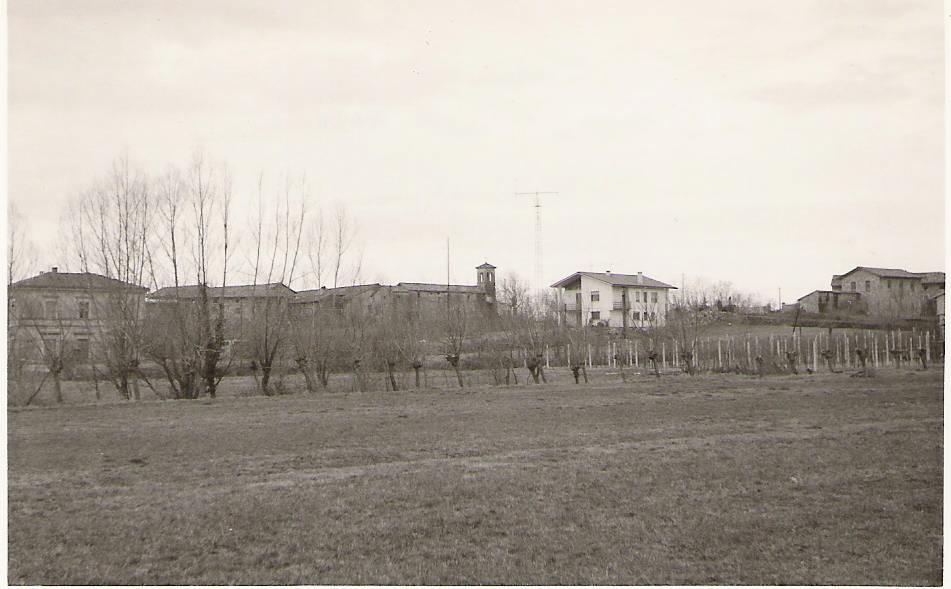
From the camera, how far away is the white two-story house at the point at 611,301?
82.4ft

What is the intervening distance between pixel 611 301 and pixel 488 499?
2341 cm

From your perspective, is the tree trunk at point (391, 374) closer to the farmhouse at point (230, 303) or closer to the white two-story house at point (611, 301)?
the farmhouse at point (230, 303)

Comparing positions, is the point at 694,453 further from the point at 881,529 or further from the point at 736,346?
the point at 736,346

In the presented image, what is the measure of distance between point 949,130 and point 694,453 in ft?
13.2

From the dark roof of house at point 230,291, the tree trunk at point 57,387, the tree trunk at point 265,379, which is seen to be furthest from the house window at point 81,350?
the tree trunk at point 265,379

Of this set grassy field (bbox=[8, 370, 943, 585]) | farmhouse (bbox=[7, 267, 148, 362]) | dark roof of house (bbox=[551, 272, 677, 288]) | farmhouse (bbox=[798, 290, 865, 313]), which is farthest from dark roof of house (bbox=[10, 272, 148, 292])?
farmhouse (bbox=[798, 290, 865, 313])

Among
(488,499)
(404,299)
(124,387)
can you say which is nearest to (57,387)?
(124,387)

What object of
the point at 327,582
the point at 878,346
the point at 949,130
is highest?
the point at 949,130

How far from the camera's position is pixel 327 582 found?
5.25 metres

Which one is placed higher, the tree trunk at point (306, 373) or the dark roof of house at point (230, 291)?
the dark roof of house at point (230, 291)

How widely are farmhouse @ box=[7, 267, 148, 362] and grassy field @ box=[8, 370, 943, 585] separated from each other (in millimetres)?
3593

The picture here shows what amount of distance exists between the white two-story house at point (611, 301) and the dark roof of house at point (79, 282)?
12811 mm

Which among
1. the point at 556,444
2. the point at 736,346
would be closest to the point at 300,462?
the point at 556,444

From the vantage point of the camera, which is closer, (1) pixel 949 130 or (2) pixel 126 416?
(1) pixel 949 130
